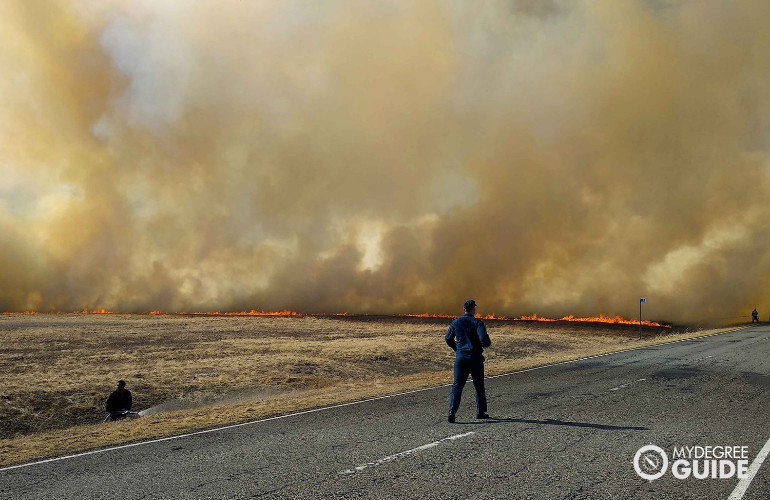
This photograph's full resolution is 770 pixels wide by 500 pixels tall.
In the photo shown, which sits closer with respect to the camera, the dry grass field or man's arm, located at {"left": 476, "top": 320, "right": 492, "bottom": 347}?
man's arm, located at {"left": 476, "top": 320, "right": 492, "bottom": 347}

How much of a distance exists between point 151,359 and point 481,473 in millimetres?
27926

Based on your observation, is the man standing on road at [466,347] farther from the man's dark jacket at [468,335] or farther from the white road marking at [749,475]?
the white road marking at [749,475]

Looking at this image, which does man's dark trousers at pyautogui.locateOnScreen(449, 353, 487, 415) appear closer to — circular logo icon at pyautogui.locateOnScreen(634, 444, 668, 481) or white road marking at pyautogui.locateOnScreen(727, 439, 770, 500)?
circular logo icon at pyautogui.locateOnScreen(634, 444, 668, 481)

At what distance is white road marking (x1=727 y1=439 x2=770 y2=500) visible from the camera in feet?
22.1

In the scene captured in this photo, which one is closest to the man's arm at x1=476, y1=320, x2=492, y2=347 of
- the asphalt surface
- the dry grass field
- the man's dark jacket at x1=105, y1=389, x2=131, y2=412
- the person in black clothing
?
the asphalt surface

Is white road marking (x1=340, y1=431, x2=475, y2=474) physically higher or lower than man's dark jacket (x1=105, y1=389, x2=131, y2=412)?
higher

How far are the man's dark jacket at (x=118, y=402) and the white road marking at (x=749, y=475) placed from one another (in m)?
16.0

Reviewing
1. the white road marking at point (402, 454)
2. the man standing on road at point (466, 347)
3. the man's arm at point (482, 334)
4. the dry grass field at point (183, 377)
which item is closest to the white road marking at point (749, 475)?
the white road marking at point (402, 454)

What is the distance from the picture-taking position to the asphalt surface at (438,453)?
23.4 ft

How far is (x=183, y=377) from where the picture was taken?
2514 centimetres

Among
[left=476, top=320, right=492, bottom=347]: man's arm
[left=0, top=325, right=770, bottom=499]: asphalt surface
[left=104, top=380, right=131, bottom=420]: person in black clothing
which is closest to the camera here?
[left=0, top=325, right=770, bottom=499]: asphalt surface

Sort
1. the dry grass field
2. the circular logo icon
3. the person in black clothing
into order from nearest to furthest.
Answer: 1. the circular logo icon
2. the dry grass field
3. the person in black clothing

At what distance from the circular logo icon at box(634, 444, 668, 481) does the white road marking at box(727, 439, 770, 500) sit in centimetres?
88

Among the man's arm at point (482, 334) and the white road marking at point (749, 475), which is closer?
the white road marking at point (749, 475)
